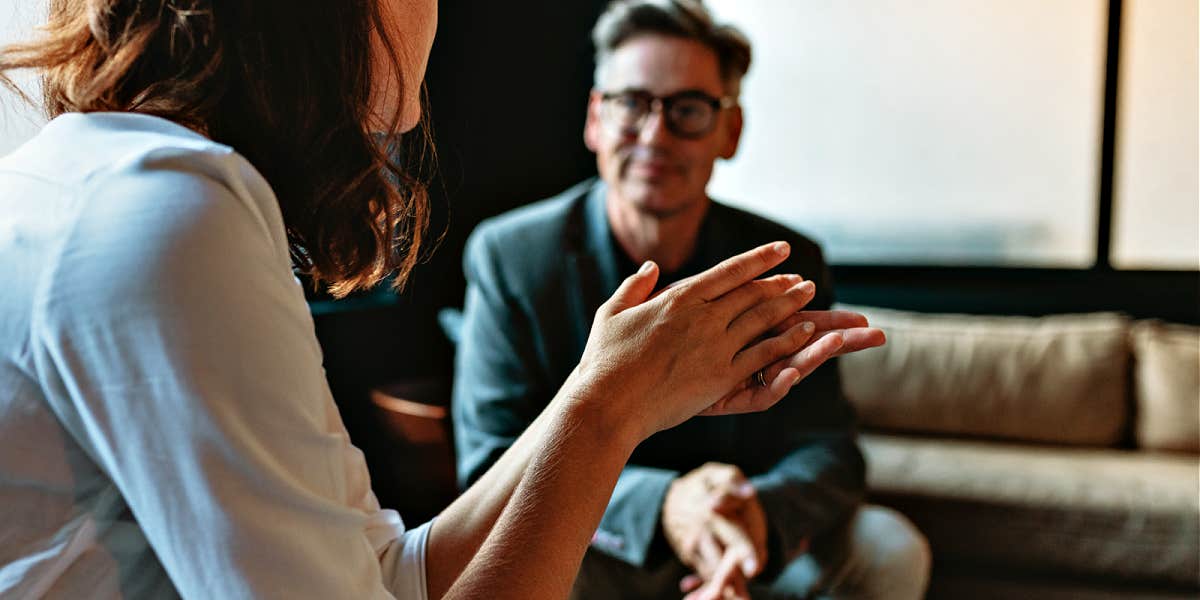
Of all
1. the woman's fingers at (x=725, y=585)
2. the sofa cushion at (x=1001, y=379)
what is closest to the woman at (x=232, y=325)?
the woman's fingers at (x=725, y=585)

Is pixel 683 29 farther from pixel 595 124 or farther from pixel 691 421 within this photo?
pixel 691 421

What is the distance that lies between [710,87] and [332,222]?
0.92m

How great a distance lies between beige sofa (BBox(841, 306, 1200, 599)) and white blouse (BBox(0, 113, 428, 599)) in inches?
63.0

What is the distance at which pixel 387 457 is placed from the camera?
7.18ft

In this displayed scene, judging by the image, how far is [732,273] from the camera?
70 cm

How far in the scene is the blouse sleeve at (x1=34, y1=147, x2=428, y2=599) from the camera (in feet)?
1.49

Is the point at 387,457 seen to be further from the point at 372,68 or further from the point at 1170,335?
the point at 1170,335

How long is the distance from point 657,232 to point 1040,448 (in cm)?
142

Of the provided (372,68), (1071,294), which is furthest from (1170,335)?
(372,68)

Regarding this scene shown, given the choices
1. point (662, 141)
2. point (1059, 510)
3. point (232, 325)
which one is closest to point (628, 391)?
Answer: point (232, 325)

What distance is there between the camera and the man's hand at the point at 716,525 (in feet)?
4.02

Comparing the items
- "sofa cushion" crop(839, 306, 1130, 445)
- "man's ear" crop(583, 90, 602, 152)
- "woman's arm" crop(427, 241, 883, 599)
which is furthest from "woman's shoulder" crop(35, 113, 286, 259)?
"sofa cushion" crop(839, 306, 1130, 445)

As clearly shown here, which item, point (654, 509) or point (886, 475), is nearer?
point (654, 509)

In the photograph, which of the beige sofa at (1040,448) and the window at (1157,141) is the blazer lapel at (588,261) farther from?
the window at (1157,141)
